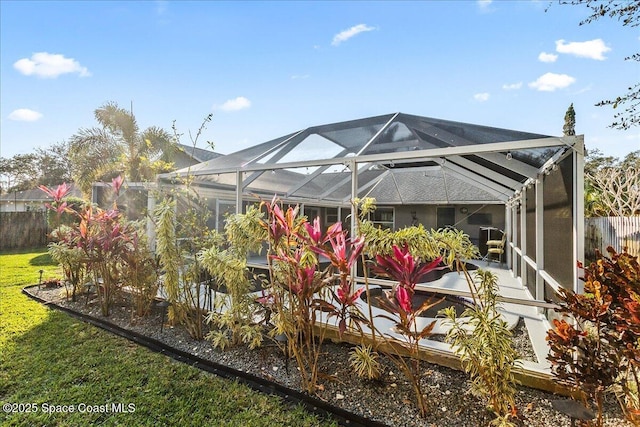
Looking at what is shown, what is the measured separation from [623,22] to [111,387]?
864 cm

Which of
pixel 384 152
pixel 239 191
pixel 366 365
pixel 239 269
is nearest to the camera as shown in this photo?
pixel 366 365

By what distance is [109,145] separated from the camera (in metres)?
14.0

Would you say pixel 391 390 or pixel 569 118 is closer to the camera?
pixel 391 390

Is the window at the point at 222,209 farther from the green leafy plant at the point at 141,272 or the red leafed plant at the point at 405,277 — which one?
the red leafed plant at the point at 405,277

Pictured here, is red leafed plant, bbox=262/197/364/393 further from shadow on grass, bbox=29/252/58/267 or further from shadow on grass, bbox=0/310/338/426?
shadow on grass, bbox=29/252/58/267

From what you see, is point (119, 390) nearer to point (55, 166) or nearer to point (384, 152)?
point (384, 152)

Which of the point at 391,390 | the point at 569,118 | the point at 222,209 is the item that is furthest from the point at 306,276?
the point at 569,118

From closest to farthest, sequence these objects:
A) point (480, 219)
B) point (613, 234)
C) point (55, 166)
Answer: point (613, 234)
point (480, 219)
point (55, 166)

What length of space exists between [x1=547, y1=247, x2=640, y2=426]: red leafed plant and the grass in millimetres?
2071

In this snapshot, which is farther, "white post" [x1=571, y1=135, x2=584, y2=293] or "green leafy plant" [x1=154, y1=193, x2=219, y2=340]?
"green leafy plant" [x1=154, y1=193, x2=219, y2=340]

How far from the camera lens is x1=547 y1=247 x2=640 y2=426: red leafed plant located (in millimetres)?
2201

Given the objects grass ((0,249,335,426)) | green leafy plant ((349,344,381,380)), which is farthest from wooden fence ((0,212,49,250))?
green leafy plant ((349,344,381,380))

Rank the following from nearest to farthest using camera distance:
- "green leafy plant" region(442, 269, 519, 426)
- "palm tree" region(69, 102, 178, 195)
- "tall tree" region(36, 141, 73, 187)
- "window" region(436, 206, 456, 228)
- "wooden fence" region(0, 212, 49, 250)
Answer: "green leafy plant" region(442, 269, 519, 426) < "palm tree" region(69, 102, 178, 195) < "wooden fence" region(0, 212, 49, 250) < "window" region(436, 206, 456, 228) < "tall tree" region(36, 141, 73, 187)

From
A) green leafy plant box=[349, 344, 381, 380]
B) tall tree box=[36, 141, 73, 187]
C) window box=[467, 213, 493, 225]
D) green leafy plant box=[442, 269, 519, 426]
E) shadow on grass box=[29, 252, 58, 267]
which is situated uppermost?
tall tree box=[36, 141, 73, 187]
